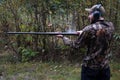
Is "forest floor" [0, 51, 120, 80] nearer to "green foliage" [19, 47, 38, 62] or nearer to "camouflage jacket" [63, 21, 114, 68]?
"green foliage" [19, 47, 38, 62]

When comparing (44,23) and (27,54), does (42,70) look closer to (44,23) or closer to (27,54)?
(27,54)

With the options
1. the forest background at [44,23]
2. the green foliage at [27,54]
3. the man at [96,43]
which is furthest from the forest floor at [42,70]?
the man at [96,43]

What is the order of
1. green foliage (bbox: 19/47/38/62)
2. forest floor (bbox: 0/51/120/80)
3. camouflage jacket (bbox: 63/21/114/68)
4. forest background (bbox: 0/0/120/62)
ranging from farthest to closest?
green foliage (bbox: 19/47/38/62)
forest background (bbox: 0/0/120/62)
forest floor (bbox: 0/51/120/80)
camouflage jacket (bbox: 63/21/114/68)

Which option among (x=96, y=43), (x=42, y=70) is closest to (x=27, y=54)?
(x=42, y=70)

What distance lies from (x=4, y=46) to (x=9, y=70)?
1.44 metres

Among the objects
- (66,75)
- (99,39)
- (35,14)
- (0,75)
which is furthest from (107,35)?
(35,14)

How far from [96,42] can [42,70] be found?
12.0ft

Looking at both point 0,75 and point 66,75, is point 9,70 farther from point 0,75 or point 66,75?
point 66,75

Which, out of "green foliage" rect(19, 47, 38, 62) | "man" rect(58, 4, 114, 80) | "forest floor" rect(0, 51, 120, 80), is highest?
"man" rect(58, 4, 114, 80)

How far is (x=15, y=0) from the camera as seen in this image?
28.4ft

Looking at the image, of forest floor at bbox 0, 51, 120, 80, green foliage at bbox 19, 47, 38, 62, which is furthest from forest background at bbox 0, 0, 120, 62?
forest floor at bbox 0, 51, 120, 80

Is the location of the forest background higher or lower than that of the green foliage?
higher

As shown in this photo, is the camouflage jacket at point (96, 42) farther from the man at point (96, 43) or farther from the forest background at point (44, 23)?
the forest background at point (44, 23)

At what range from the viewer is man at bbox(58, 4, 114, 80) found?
15.0ft
